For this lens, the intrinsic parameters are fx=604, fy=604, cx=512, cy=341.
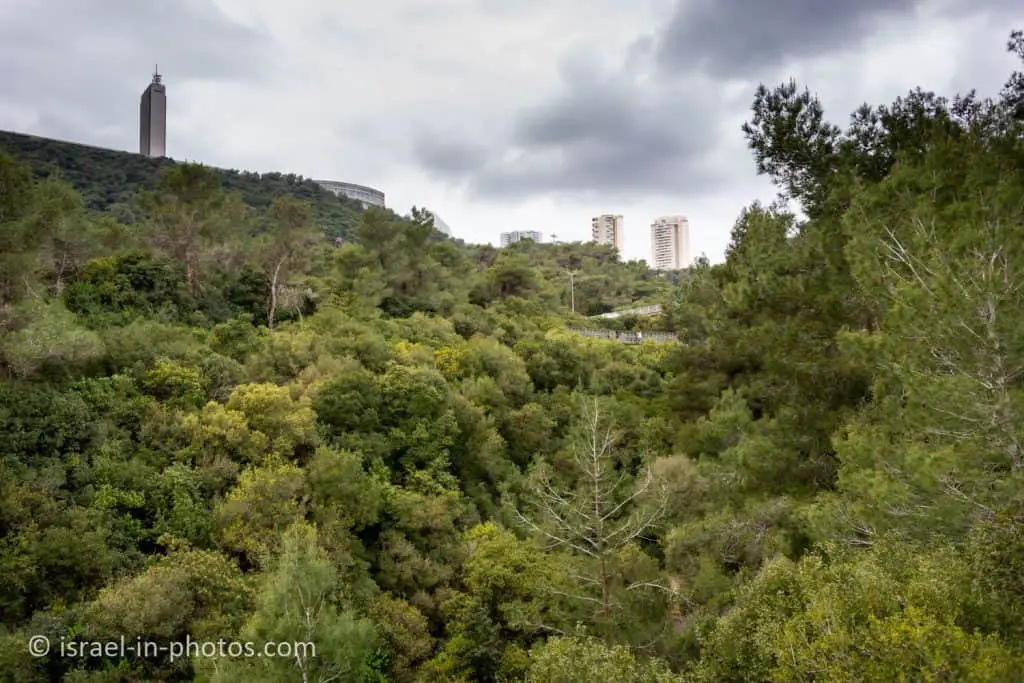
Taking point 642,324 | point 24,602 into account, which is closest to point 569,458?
point 24,602

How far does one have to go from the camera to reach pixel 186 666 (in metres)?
10.2

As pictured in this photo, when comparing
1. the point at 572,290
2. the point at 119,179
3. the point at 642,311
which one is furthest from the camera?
the point at 572,290

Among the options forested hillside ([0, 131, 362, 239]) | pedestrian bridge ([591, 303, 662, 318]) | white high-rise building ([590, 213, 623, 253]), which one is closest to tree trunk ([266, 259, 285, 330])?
forested hillside ([0, 131, 362, 239])

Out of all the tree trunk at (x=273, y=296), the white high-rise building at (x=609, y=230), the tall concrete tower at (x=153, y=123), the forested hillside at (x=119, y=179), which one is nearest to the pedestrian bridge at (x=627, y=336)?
the tree trunk at (x=273, y=296)

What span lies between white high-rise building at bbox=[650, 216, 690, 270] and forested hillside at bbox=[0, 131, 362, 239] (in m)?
66.2

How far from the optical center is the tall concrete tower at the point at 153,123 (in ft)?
184

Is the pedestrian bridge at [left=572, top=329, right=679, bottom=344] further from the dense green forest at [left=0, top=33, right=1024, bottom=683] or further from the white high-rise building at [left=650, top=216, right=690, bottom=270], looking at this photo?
the white high-rise building at [left=650, top=216, right=690, bottom=270]

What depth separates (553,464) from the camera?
2153 centimetres

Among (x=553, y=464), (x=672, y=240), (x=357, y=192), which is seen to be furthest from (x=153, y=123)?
(x=672, y=240)

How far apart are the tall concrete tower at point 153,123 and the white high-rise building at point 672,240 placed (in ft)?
266

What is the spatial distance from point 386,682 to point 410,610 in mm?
1529

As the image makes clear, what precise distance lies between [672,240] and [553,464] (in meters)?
98.7

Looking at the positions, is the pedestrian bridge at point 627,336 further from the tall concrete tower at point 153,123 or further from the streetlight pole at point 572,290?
the tall concrete tower at point 153,123

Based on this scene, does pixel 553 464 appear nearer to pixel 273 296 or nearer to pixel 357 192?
pixel 273 296
